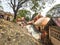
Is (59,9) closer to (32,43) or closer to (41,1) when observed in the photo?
(41,1)

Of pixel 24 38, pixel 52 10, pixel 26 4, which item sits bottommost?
pixel 52 10

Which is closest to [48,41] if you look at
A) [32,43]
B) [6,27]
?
[32,43]

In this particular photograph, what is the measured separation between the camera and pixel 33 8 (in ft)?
54.5

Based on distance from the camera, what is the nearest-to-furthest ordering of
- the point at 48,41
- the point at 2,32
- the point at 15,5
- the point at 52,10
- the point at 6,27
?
1. the point at 2,32
2. the point at 6,27
3. the point at 48,41
4. the point at 15,5
5. the point at 52,10

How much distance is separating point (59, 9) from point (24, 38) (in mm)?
21810

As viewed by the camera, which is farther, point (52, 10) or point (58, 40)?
point (52, 10)

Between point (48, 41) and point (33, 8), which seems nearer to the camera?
point (48, 41)

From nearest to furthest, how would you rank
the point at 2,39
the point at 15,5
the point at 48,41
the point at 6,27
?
the point at 2,39
the point at 6,27
the point at 48,41
the point at 15,5

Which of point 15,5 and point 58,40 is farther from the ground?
point 15,5

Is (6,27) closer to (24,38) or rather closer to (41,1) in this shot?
(24,38)

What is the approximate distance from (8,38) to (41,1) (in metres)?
7.30

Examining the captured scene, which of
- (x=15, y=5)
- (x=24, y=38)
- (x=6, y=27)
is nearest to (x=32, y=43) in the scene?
(x=24, y=38)

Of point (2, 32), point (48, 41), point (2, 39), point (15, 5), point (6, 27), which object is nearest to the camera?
point (2, 39)

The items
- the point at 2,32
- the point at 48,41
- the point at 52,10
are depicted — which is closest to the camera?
the point at 2,32
